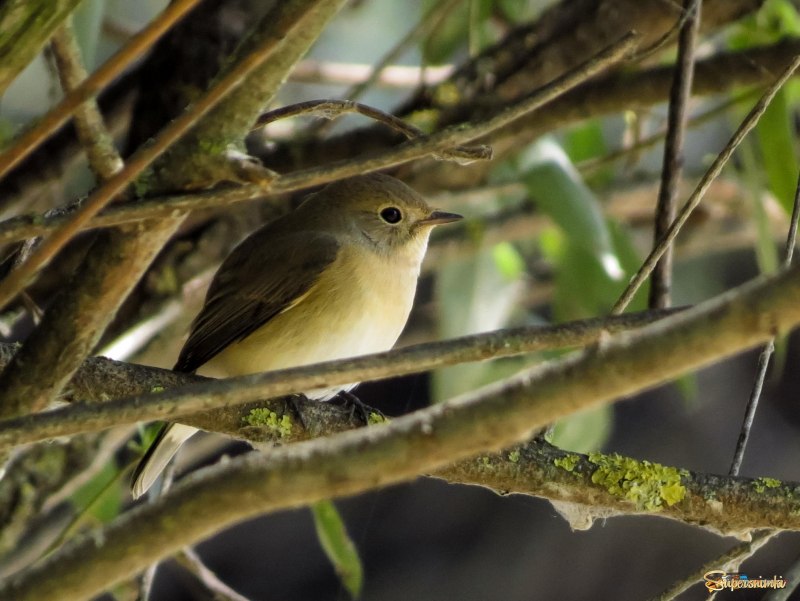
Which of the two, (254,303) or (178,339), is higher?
(178,339)

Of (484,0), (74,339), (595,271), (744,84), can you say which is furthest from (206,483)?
(484,0)

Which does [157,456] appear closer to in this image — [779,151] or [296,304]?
[296,304]

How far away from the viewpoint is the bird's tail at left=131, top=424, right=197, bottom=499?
3536mm

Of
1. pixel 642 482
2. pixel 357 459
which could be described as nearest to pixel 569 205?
pixel 642 482

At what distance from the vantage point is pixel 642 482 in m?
2.49

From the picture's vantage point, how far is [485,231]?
5.21 metres

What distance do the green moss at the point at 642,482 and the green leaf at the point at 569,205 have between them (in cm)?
153

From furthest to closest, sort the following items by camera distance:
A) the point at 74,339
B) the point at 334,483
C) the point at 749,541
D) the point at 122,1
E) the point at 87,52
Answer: the point at 122,1, the point at 87,52, the point at 749,541, the point at 74,339, the point at 334,483

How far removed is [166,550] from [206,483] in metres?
0.09

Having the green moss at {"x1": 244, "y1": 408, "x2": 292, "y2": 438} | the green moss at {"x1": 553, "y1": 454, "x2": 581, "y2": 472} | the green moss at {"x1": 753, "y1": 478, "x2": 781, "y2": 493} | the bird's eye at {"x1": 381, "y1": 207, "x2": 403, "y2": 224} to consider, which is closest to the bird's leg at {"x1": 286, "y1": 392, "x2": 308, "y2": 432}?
the green moss at {"x1": 244, "y1": 408, "x2": 292, "y2": 438}

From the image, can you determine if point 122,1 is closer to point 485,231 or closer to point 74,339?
point 485,231

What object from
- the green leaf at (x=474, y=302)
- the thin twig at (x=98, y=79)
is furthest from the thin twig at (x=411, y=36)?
the thin twig at (x=98, y=79)

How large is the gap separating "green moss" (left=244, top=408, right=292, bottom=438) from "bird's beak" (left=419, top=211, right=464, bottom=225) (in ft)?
5.47

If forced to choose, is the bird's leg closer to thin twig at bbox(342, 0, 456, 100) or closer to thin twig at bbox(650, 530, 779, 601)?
thin twig at bbox(650, 530, 779, 601)
